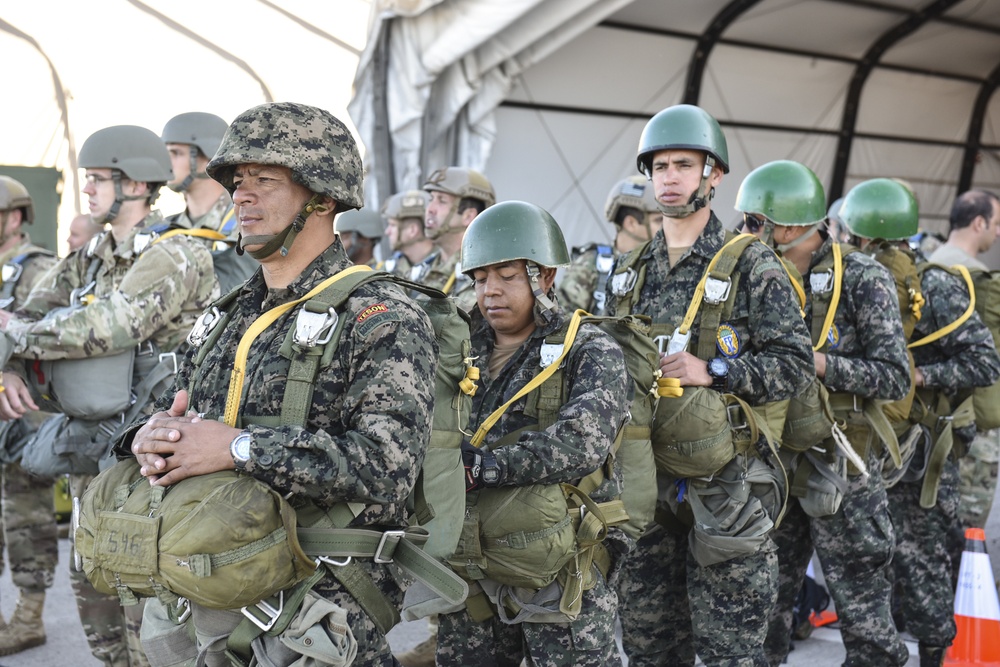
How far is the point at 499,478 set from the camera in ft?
10.1

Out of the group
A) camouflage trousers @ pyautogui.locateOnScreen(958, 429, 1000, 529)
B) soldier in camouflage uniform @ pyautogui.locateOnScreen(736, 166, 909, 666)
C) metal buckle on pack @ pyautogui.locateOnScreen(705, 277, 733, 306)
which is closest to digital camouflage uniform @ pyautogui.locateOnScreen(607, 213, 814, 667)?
metal buckle on pack @ pyautogui.locateOnScreen(705, 277, 733, 306)

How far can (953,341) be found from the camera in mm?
5297

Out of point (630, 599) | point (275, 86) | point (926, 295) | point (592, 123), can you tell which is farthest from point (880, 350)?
point (592, 123)

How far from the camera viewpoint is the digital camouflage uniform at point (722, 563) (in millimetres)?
3902

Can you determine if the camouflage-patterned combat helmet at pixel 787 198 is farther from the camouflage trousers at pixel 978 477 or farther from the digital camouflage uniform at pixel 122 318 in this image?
the digital camouflage uniform at pixel 122 318

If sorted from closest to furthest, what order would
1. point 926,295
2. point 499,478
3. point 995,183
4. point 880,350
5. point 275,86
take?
point 499,478, point 880,350, point 926,295, point 275,86, point 995,183

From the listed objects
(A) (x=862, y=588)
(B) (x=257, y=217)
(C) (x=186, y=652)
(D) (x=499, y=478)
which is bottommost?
(A) (x=862, y=588)

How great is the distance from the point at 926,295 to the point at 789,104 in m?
11.0

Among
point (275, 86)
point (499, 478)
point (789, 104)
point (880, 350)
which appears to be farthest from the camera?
point (789, 104)

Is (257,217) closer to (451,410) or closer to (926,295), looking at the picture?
(451,410)

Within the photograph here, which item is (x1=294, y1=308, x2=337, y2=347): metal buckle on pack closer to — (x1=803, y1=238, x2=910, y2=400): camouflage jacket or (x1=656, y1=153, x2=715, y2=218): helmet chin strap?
(x1=656, y1=153, x2=715, y2=218): helmet chin strap

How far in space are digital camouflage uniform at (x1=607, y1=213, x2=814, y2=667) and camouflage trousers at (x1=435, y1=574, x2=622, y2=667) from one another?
0.66 meters

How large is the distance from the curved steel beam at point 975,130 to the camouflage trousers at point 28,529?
17.5 metres

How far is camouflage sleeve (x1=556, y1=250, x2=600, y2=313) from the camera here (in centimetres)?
685
